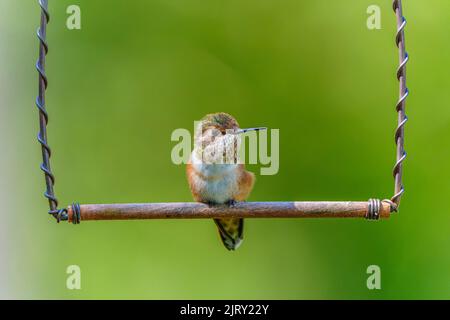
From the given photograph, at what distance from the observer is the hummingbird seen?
183 inches

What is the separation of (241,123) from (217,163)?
257 cm

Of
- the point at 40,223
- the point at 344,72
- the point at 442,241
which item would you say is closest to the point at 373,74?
the point at 344,72

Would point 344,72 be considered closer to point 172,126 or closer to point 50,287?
point 172,126

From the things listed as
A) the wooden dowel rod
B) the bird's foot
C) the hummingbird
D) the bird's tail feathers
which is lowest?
the bird's tail feathers

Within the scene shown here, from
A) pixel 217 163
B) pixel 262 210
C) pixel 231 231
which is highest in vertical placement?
pixel 217 163

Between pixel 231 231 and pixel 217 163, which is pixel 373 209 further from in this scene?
pixel 231 231

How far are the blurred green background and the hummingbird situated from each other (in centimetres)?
214

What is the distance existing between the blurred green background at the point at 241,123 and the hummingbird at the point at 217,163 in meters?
2.14

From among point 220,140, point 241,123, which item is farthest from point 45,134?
point 241,123

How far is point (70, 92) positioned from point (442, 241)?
14.3ft

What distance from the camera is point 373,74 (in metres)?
7.41

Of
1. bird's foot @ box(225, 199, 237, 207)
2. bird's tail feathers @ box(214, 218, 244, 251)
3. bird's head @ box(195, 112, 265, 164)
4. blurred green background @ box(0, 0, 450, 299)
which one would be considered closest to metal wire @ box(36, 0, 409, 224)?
bird's foot @ box(225, 199, 237, 207)

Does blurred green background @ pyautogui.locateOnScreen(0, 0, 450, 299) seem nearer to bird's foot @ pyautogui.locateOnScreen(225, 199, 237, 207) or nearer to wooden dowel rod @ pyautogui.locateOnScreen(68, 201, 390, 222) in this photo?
bird's foot @ pyautogui.locateOnScreen(225, 199, 237, 207)

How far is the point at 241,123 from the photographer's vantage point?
24.0ft
